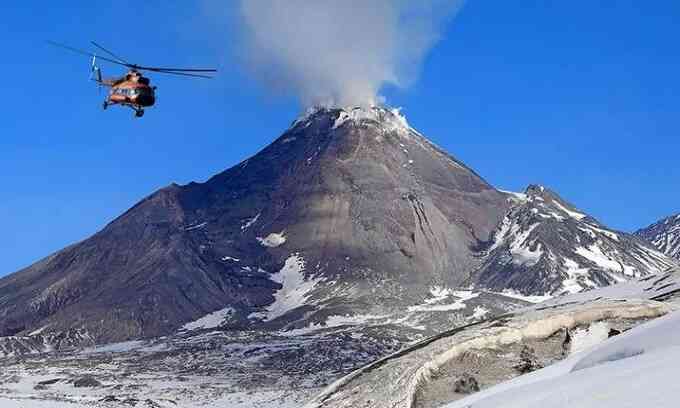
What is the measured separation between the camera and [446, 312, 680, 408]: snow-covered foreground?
16.3 m

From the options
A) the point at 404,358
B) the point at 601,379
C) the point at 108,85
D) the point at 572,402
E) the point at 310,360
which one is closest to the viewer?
the point at 572,402

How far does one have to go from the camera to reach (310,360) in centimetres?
19975

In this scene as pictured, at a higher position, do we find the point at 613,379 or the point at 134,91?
the point at 134,91

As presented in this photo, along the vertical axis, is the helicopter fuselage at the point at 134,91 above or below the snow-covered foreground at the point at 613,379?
above

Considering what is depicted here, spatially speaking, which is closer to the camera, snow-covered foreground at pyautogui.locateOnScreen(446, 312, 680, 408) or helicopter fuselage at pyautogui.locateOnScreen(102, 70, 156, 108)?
snow-covered foreground at pyautogui.locateOnScreen(446, 312, 680, 408)

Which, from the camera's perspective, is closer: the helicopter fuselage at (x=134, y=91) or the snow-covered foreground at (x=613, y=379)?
the snow-covered foreground at (x=613, y=379)

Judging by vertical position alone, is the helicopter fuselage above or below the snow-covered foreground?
above

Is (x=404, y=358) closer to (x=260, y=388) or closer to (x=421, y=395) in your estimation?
(x=421, y=395)

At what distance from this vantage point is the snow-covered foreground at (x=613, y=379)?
16.3 metres

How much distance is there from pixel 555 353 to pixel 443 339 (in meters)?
2.95

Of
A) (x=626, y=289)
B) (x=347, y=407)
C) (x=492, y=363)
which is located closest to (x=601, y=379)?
(x=347, y=407)

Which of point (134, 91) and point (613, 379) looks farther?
point (134, 91)

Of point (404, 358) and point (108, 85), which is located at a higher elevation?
point (108, 85)

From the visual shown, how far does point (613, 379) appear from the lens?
17.8 meters
